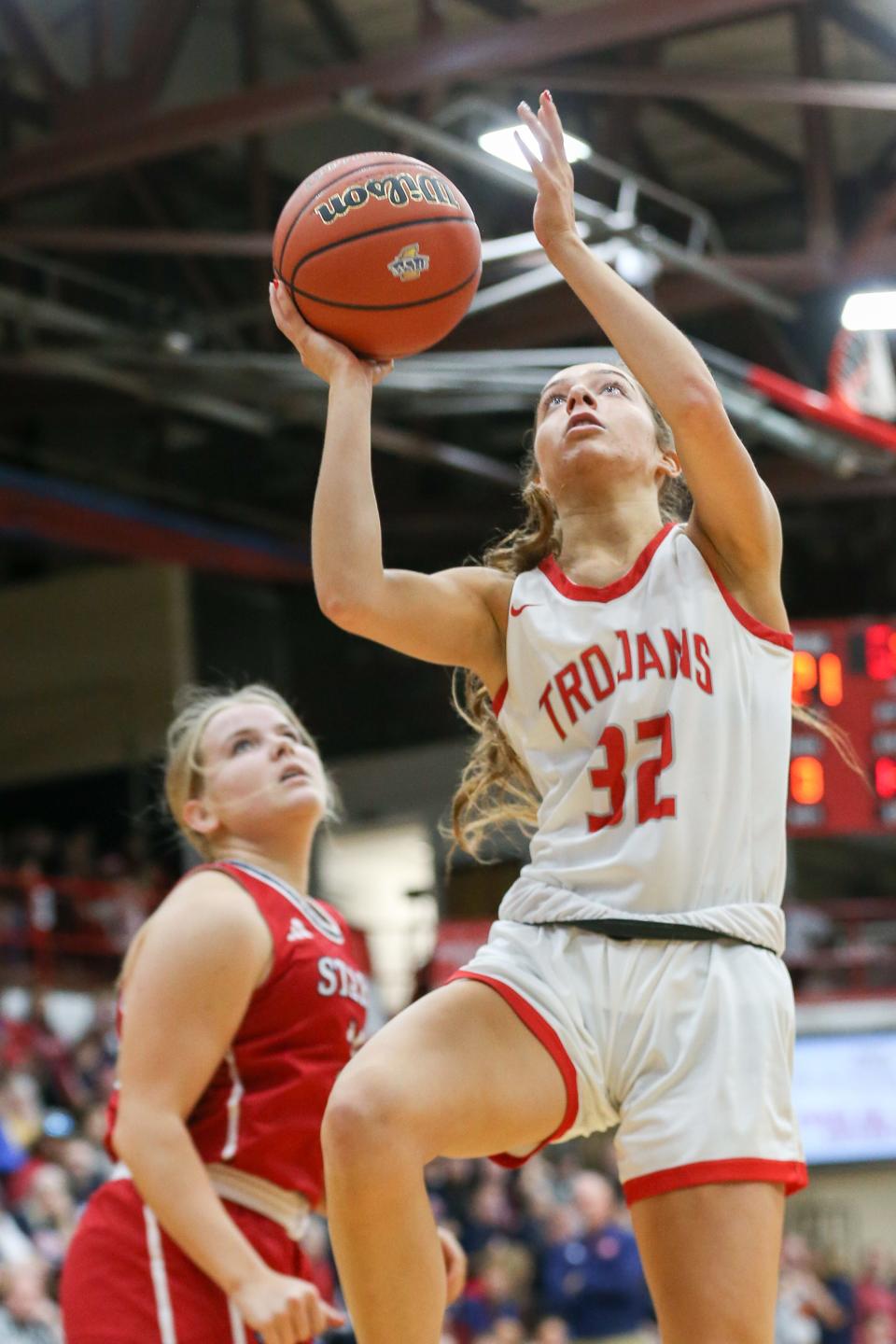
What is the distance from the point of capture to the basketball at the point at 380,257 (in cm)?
306

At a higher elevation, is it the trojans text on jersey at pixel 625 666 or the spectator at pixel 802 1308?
the trojans text on jersey at pixel 625 666

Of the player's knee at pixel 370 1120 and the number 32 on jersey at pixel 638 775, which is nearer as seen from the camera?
the player's knee at pixel 370 1120

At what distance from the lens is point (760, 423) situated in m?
13.7

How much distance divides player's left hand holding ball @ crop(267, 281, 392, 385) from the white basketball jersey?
491 mm

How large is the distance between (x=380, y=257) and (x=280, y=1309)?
174cm

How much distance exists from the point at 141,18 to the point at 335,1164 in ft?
32.2

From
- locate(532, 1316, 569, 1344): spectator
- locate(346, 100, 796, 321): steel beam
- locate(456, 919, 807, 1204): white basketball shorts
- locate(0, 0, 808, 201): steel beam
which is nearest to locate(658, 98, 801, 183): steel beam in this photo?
locate(0, 0, 808, 201): steel beam

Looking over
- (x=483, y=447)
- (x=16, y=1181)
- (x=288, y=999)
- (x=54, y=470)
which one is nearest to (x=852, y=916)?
(x=483, y=447)

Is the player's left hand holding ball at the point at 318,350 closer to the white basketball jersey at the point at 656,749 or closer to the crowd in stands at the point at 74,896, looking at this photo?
the white basketball jersey at the point at 656,749

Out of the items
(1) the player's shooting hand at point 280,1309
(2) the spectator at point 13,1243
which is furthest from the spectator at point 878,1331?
(1) the player's shooting hand at point 280,1309

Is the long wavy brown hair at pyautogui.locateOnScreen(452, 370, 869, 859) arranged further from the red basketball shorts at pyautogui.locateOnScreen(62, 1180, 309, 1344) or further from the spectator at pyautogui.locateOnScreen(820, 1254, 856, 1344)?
the spectator at pyautogui.locateOnScreen(820, 1254, 856, 1344)

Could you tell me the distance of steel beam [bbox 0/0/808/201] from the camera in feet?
32.7

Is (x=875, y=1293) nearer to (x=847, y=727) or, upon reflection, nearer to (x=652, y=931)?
(x=847, y=727)

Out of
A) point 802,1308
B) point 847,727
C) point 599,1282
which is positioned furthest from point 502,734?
point 802,1308
